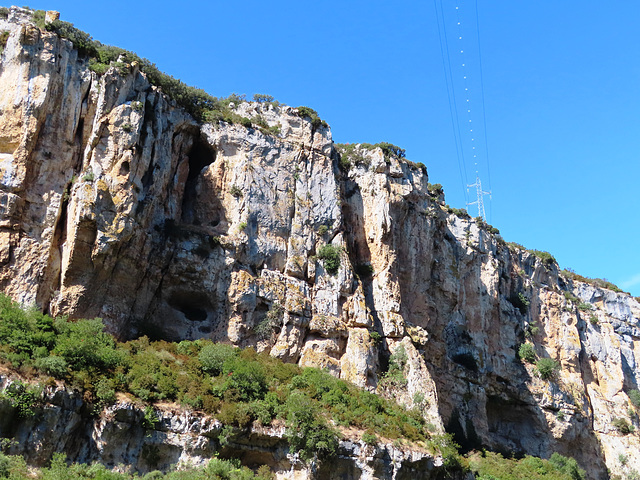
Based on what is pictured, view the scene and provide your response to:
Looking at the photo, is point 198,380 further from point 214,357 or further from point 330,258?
point 330,258

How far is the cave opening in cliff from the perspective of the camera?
33.2 metres

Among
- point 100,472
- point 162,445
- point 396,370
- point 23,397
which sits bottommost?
point 100,472

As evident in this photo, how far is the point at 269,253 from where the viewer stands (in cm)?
3209

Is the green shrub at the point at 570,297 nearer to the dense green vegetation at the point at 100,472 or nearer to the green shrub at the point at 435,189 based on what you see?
the green shrub at the point at 435,189

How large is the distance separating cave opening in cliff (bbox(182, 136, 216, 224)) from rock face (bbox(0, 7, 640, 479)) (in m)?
0.13

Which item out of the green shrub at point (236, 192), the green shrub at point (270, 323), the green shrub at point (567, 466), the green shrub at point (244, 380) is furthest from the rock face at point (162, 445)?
the green shrub at point (567, 466)

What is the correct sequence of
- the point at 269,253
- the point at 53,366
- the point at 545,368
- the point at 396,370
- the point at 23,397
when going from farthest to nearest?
the point at 545,368
the point at 396,370
the point at 269,253
the point at 53,366
the point at 23,397

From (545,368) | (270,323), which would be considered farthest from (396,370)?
(545,368)

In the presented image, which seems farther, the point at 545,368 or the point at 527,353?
the point at 527,353

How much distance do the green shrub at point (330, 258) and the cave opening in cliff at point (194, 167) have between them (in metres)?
7.02

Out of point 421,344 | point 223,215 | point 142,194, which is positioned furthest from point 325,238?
point 142,194

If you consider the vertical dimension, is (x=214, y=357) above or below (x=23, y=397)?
above

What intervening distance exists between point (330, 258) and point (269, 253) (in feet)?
11.6

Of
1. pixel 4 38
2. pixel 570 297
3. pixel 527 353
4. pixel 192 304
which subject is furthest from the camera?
pixel 570 297
